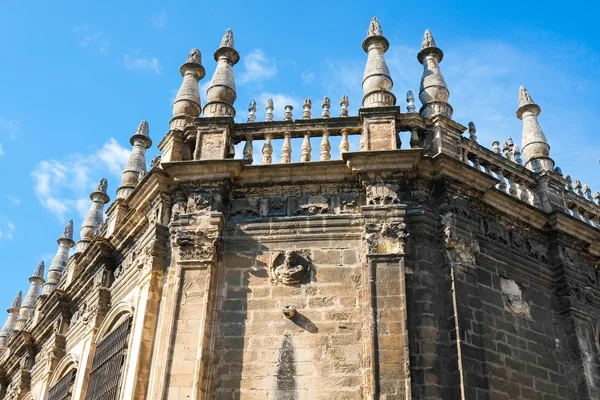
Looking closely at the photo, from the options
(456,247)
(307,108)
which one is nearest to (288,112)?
(307,108)

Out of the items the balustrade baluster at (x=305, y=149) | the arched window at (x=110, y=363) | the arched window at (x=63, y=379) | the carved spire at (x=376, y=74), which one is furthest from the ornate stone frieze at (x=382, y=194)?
the arched window at (x=63, y=379)

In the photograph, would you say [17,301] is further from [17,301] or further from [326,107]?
[326,107]

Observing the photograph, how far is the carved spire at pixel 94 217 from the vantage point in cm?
1778

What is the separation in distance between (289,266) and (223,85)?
3709 millimetres

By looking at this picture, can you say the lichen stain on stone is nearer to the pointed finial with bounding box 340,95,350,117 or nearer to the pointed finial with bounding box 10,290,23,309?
the pointed finial with bounding box 340,95,350,117

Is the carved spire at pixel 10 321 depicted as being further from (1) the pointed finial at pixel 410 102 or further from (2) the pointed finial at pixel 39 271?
(1) the pointed finial at pixel 410 102

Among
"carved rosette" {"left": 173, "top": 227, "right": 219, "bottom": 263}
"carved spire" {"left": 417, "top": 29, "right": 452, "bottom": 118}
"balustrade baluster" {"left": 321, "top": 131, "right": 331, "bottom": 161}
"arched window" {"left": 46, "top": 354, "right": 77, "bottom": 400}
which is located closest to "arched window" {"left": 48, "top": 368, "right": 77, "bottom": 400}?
"arched window" {"left": 46, "top": 354, "right": 77, "bottom": 400}

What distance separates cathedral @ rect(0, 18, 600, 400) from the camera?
994 centimetres

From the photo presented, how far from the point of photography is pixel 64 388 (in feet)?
46.6

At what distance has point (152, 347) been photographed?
10641 millimetres

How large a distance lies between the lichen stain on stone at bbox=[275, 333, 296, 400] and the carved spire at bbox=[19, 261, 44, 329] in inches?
537

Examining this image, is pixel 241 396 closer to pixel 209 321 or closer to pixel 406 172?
pixel 209 321

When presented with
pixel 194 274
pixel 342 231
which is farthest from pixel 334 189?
pixel 194 274

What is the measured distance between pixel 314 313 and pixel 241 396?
1543 millimetres
